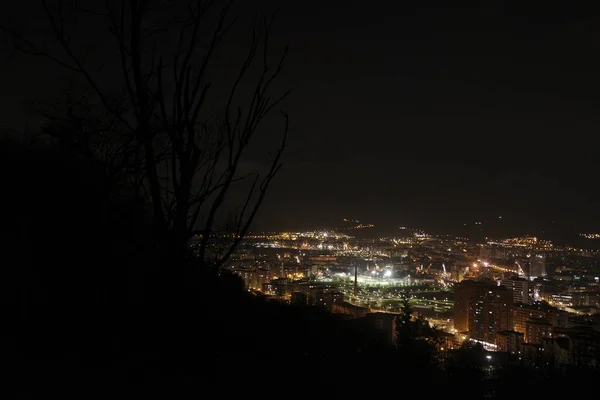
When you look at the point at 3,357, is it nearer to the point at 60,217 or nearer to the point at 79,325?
the point at 79,325

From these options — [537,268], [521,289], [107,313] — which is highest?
[537,268]

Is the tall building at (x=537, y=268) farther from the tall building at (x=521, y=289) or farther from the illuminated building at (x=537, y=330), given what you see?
the illuminated building at (x=537, y=330)

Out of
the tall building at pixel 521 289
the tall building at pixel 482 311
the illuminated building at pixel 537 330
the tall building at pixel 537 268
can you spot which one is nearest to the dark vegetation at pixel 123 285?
the illuminated building at pixel 537 330

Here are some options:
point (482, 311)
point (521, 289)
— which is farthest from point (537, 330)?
point (521, 289)

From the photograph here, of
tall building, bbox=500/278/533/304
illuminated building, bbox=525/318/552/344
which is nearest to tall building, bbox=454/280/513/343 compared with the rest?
illuminated building, bbox=525/318/552/344

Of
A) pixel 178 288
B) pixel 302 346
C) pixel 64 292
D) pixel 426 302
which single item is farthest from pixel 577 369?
pixel 426 302

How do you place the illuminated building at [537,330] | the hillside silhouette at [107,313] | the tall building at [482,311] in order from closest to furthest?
the hillside silhouette at [107,313] < the illuminated building at [537,330] < the tall building at [482,311]

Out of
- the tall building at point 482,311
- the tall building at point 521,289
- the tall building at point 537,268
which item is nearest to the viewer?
the tall building at point 482,311

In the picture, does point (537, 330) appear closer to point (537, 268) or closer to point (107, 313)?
point (107, 313)

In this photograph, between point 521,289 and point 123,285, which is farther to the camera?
point 521,289
